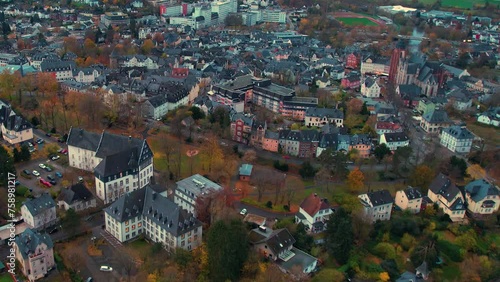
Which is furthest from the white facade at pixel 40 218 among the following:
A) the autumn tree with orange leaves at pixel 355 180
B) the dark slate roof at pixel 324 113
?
the dark slate roof at pixel 324 113

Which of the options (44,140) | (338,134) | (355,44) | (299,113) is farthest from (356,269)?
(355,44)

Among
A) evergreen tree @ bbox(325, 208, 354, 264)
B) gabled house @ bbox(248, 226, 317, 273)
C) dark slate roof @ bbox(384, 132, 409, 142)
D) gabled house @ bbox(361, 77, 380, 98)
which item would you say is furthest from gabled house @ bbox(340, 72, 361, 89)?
gabled house @ bbox(248, 226, 317, 273)

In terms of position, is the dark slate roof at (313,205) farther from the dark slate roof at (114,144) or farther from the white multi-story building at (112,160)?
the dark slate roof at (114,144)

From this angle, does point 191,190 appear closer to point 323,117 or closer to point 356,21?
point 323,117

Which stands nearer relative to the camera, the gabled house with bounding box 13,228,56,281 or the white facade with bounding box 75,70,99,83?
the gabled house with bounding box 13,228,56,281

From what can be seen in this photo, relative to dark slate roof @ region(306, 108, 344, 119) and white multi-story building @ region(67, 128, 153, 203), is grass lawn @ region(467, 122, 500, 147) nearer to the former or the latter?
dark slate roof @ region(306, 108, 344, 119)

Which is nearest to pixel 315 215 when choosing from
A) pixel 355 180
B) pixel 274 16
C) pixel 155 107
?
pixel 355 180

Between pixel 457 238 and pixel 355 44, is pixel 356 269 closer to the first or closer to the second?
pixel 457 238
